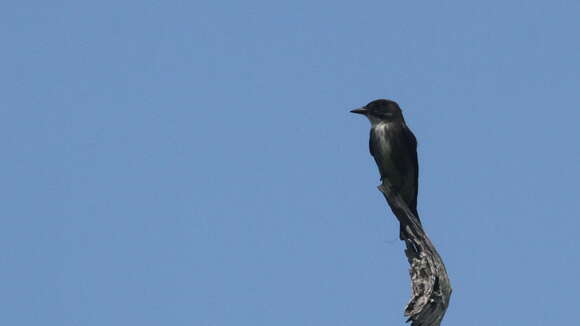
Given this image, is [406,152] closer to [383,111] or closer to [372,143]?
[372,143]

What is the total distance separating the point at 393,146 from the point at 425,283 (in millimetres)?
3187

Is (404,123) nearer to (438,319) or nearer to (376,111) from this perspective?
(376,111)

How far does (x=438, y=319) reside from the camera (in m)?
11.7

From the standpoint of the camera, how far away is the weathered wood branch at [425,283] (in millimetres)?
11656

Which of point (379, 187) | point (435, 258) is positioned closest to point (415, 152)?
point (379, 187)

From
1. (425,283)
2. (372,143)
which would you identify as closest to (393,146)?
(372,143)

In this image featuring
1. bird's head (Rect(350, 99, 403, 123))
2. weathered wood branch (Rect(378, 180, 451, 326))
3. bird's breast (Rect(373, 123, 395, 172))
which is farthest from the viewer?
bird's head (Rect(350, 99, 403, 123))

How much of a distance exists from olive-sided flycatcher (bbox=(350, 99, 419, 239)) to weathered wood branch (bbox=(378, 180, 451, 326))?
239 centimetres

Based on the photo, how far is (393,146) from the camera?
48.1ft

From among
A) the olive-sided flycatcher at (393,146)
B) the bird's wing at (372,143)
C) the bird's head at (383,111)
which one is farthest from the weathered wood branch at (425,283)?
the bird's head at (383,111)

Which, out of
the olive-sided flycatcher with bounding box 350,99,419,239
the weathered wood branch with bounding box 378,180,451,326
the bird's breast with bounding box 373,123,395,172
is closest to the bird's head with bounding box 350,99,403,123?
the olive-sided flycatcher with bounding box 350,99,419,239

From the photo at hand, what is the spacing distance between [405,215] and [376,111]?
256 centimetres

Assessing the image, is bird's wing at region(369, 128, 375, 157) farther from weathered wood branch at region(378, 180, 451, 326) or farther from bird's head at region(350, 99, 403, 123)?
weathered wood branch at region(378, 180, 451, 326)

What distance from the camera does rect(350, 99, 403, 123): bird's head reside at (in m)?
14.8
